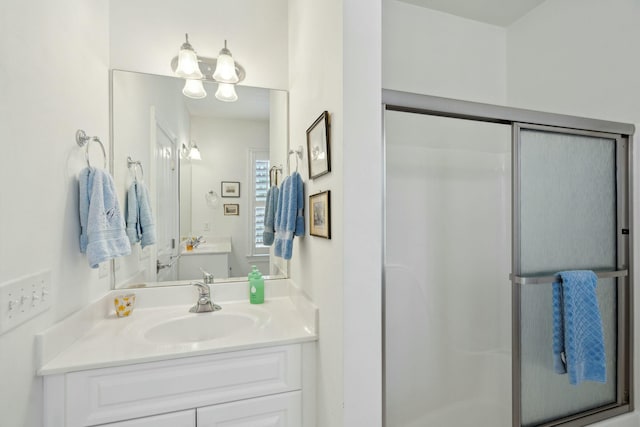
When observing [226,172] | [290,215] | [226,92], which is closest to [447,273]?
[290,215]

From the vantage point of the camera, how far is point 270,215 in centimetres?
171

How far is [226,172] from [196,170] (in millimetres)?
163

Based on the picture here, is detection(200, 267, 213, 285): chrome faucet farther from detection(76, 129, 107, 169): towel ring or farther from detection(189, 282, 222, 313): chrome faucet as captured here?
detection(76, 129, 107, 169): towel ring

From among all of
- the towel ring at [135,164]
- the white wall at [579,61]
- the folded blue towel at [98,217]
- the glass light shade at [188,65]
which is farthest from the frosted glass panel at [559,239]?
the towel ring at [135,164]

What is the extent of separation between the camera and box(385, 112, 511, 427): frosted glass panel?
1723mm

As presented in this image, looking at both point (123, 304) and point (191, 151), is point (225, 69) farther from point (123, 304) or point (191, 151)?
point (123, 304)

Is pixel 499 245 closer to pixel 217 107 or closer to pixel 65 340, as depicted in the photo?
pixel 217 107

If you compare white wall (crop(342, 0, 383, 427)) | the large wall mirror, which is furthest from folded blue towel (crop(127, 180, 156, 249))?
white wall (crop(342, 0, 383, 427))

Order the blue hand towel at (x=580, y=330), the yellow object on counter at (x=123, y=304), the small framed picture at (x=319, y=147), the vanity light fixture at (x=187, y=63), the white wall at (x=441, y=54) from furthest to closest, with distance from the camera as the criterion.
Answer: the white wall at (x=441, y=54), the vanity light fixture at (x=187, y=63), the yellow object on counter at (x=123, y=304), the blue hand towel at (x=580, y=330), the small framed picture at (x=319, y=147)

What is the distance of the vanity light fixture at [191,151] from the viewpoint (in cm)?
168

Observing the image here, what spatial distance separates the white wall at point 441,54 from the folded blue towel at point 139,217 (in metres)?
1.57

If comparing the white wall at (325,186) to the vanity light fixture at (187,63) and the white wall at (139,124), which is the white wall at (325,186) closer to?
the vanity light fixture at (187,63)

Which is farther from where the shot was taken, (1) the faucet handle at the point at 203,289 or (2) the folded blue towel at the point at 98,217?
(1) the faucet handle at the point at 203,289

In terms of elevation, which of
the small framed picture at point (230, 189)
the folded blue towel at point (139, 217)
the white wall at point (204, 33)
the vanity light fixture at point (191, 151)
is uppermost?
the white wall at point (204, 33)
